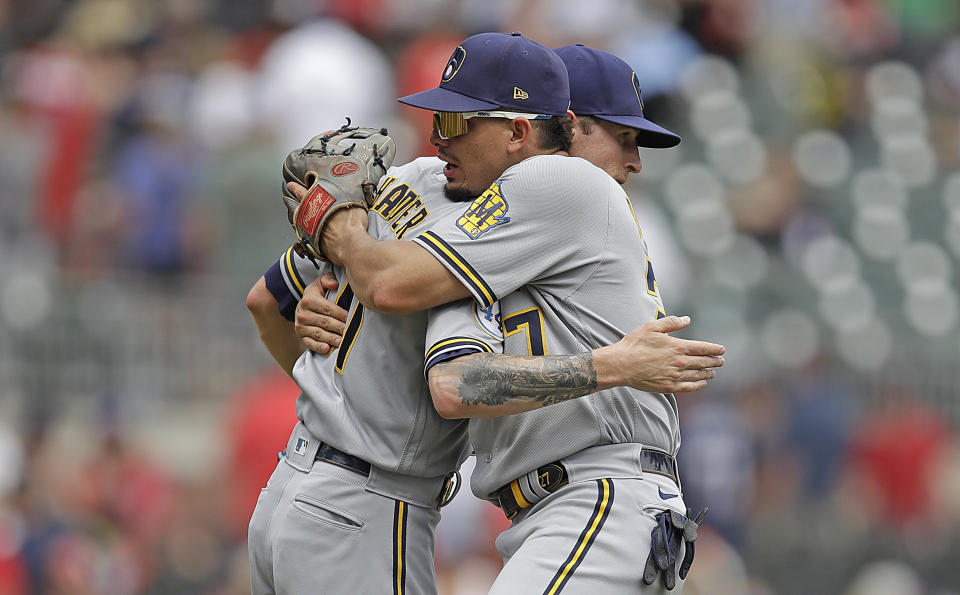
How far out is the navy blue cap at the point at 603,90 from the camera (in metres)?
4.21

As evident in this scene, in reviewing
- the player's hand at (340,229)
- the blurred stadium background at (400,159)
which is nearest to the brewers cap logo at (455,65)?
the player's hand at (340,229)

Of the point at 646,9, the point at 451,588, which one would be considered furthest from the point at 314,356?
the point at 646,9

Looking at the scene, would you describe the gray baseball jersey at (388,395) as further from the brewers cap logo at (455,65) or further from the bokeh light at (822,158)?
the bokeh light at (822,158)

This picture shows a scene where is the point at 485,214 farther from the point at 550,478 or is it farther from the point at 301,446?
the point at 301,446

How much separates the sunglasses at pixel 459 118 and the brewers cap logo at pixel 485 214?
19cm

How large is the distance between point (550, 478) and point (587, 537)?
21 cm

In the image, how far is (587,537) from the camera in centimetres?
368

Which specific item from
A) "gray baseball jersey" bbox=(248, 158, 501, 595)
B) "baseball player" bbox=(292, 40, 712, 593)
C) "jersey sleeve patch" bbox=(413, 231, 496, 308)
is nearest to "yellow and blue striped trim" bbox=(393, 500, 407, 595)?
"gray baseball jersey" bbox=(248, 158, 501, 595)

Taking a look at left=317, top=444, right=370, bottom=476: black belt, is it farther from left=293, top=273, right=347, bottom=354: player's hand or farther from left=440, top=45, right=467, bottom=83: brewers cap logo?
left=440, top=45, right=467, bottom=83: brewers cap logo

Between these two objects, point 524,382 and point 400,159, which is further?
point 400,159

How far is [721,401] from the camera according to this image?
32.0ft

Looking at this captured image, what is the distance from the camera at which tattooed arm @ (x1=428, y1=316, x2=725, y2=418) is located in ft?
11.9

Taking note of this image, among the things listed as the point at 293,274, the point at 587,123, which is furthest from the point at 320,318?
the point at 587,123

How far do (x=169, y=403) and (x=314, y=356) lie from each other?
17.6 ft
